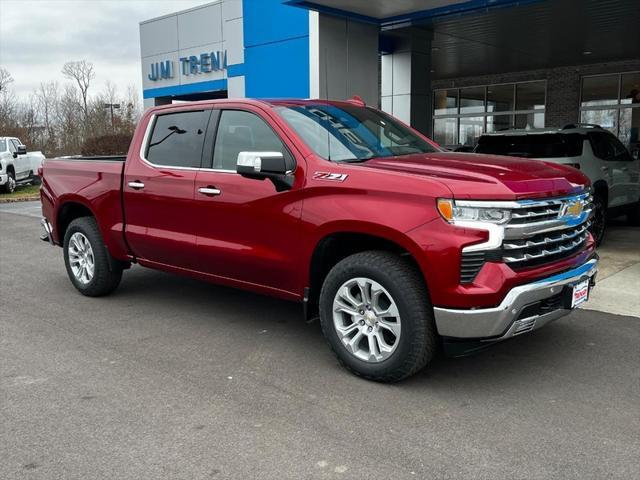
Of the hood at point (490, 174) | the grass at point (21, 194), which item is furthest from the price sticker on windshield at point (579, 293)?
the grass at point (21, 194)

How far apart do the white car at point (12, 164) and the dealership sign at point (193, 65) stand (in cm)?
587

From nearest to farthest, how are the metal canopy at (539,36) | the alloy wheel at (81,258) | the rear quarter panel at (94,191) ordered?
the rear quarter panel at (94,191) → the alloy wheel at (81,258) → the metal canopy at (539,36)

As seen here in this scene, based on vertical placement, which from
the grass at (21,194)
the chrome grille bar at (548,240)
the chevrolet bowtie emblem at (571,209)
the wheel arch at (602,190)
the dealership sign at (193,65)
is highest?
the dealership sign at (193,65)

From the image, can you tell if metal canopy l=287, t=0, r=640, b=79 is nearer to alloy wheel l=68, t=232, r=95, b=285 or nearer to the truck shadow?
alloy wheel l=68, t=232, r=95, b=285

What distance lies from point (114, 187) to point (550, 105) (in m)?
17.2

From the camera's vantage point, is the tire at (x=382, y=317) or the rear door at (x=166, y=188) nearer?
the tire at (x=382, y=317)

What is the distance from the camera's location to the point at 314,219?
4.32m

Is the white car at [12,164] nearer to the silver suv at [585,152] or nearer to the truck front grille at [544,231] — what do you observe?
the silver suv at [585,152]

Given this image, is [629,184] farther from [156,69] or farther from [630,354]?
[156,69]

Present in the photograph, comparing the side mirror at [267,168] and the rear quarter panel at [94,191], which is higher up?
the side mirror at [267,168]

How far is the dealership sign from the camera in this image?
2202cm

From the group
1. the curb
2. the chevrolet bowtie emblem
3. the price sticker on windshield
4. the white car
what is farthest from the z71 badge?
the white car

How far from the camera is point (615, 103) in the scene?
1866cm

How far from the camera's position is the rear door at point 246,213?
454 cm
